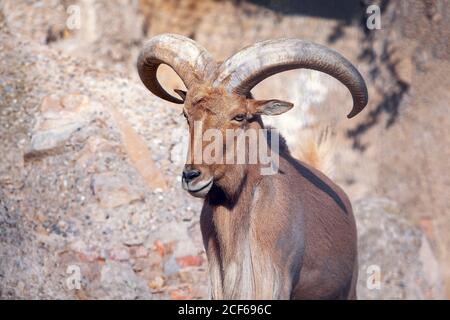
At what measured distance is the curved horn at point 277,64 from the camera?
7590mm

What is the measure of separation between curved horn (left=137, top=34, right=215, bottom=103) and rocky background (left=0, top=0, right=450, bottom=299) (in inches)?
127

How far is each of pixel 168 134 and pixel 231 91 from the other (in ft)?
16.7

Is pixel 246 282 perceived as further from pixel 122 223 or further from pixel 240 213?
pixel 122 223

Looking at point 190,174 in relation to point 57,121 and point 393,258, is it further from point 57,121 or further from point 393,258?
point 393,258

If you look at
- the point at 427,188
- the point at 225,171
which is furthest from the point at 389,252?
the point at 225,171

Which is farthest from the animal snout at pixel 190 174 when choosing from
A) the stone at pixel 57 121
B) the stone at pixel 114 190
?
the stone at pixel 57 121

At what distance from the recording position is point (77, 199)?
38.4ft

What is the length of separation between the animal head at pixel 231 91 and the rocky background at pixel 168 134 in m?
3.97

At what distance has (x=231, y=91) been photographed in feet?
24.8

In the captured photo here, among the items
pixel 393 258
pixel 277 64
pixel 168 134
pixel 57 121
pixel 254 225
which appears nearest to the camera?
pixel 277 64

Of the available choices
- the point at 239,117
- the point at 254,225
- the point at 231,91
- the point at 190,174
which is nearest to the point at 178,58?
the point at 231,91

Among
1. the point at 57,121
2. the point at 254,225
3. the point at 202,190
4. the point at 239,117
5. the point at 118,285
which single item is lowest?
the point at 118,285

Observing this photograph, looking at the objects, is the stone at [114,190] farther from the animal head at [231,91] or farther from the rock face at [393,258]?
the animal head at [231,91]

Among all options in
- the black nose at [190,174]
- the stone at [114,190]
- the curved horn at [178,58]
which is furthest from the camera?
the stone at [114,190]
